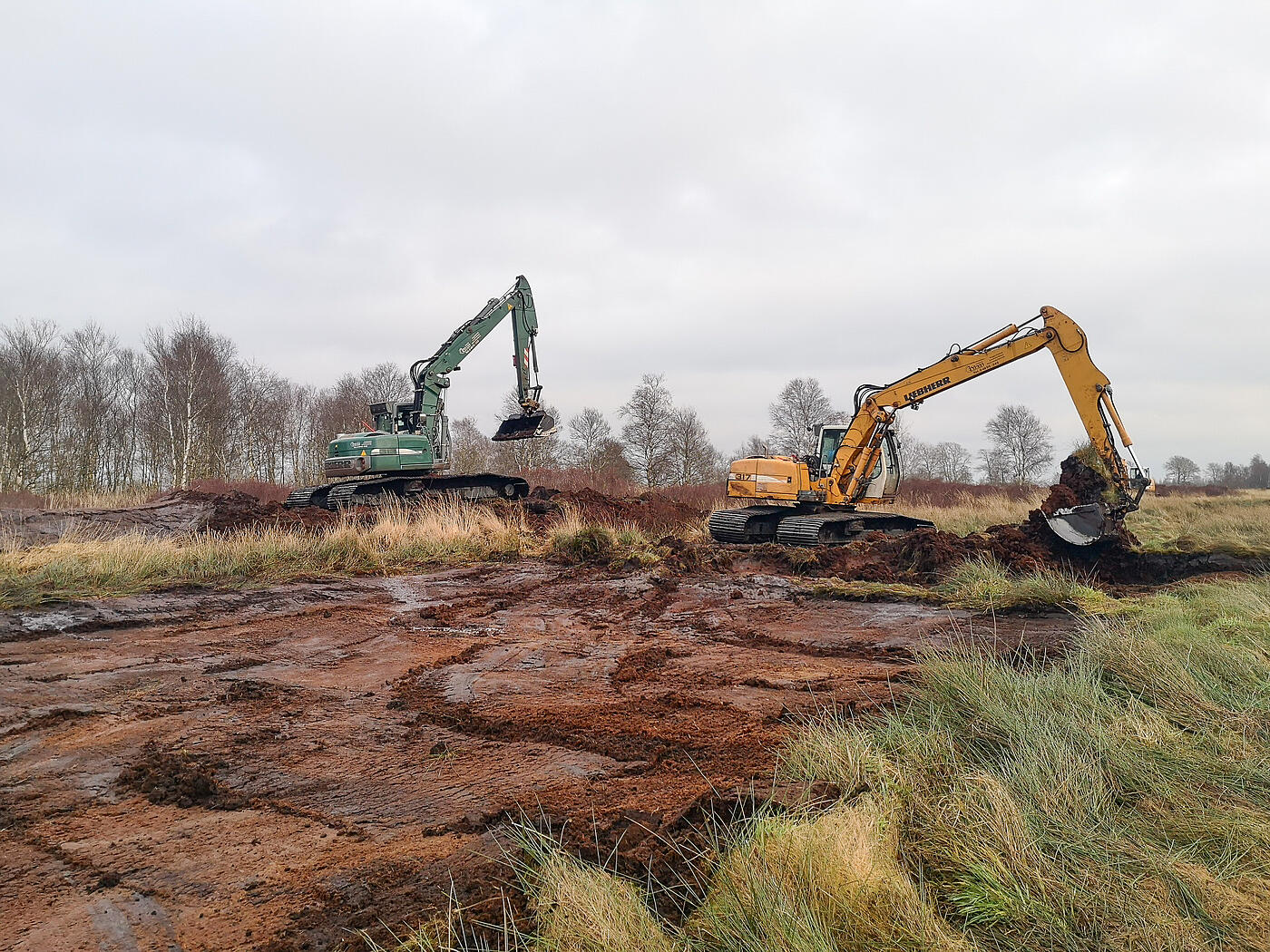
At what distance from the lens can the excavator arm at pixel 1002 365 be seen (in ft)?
35.7

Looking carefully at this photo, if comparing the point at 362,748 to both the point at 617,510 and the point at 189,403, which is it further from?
the point at 189,403

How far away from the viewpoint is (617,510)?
59.5 feet

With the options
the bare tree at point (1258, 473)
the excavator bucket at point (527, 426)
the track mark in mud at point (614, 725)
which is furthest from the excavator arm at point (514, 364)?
the bare tree at point (1258, 473)

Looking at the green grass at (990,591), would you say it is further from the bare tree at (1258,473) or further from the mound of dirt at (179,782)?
the bare tree at (1258,473)

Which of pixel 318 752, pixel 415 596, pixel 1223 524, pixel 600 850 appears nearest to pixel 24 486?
pixel 415 596

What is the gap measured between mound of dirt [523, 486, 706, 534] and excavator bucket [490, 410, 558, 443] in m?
1.68

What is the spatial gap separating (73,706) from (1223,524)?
17.1 m

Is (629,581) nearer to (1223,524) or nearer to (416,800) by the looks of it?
(416,800)

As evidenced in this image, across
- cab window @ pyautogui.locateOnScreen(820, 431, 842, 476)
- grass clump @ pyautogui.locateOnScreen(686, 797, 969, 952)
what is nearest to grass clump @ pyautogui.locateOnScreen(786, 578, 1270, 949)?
grass clump @ pyautogui.locateOnScreen(686, 797, 969, 952)

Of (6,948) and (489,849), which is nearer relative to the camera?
(6,948)

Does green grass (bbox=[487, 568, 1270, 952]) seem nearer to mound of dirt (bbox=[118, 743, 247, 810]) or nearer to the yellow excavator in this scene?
mound of dirt (bbox=[118, 743, 247, 810])

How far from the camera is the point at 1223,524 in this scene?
13.3m

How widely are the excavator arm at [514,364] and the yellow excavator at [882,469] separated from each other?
5618mm

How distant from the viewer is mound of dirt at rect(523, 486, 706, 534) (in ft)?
55.5
